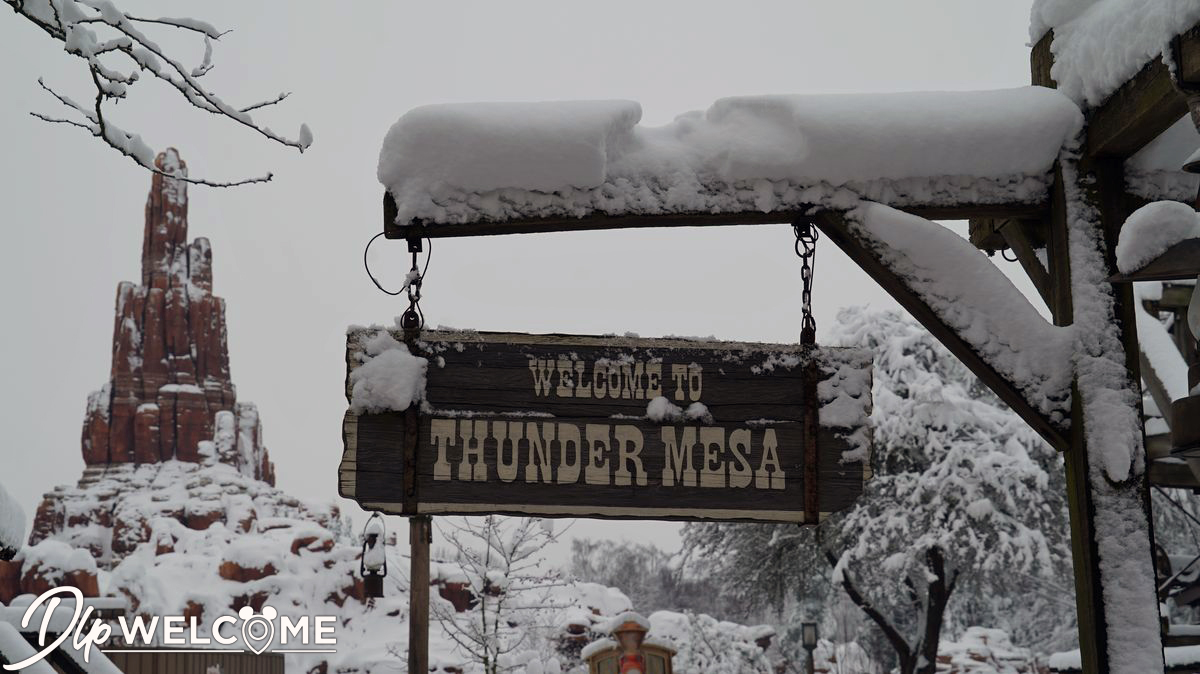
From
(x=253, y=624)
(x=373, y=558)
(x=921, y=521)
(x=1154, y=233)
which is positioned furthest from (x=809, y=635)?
(x=1154, y=233)

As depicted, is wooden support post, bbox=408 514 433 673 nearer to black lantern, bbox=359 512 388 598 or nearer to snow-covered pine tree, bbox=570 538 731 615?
black lantern, bbox=359 512 388 598

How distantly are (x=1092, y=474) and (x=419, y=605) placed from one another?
377cm

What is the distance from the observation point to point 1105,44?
348cm

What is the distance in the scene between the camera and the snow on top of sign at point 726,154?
11.5 ft

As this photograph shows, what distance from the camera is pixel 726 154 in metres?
3.62

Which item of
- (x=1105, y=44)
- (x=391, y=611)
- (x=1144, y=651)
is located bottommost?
(x=391, y=611)

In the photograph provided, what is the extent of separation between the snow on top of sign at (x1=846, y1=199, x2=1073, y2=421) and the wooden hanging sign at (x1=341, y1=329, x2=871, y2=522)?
17.3 inches

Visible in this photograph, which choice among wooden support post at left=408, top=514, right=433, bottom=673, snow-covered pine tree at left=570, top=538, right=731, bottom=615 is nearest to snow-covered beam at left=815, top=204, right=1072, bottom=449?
wooden support post at left=408, top=514, right=433, bottom=673

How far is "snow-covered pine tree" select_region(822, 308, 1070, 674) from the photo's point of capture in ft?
67.5

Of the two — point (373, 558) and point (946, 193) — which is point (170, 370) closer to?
point (373, 558)

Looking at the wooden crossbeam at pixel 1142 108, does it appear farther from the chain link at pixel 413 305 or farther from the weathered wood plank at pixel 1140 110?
the chain link at pixel 413 305

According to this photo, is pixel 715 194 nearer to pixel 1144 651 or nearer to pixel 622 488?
pixel 622 488

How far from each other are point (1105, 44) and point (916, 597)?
21443 millimetres

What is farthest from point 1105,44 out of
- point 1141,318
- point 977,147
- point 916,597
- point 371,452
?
point 916,597
